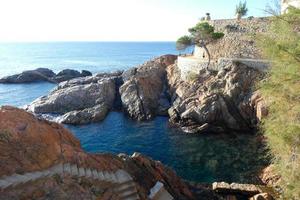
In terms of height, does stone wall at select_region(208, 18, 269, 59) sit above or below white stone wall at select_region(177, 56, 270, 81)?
above

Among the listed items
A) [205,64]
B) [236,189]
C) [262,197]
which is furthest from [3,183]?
[205,64]

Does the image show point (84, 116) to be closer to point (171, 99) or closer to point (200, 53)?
point (171, 99)

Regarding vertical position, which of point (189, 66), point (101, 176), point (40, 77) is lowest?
point (40, 77)

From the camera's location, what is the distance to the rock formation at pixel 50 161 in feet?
52.9

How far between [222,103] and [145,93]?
1397cm

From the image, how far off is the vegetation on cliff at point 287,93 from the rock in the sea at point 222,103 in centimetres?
2344

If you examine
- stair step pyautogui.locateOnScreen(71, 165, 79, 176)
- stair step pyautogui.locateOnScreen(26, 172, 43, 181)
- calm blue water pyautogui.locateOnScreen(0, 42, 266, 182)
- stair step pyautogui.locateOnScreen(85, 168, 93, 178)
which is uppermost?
stair step pyautogui.locateOnScreen(26, 172, 43, 181)

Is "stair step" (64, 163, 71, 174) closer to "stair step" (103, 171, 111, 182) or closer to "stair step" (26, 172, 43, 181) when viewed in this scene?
"stair step" (26, 172, 43, 181)

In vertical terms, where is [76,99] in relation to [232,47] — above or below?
below

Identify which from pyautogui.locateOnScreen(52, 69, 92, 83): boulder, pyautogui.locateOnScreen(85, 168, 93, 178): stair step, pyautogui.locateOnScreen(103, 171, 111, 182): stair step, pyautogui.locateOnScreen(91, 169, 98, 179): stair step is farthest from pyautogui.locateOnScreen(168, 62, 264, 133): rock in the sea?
pyautogui.locateOnScreen(52, 69, 92, 83): boulder

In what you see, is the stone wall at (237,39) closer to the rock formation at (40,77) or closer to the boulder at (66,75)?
the boulder at (66,75)

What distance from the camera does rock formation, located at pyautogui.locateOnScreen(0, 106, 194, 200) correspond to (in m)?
16.1

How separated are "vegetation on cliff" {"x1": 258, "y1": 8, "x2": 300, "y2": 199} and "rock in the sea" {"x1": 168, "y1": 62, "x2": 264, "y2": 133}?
23.4 m

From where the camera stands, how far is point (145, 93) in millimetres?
52719
